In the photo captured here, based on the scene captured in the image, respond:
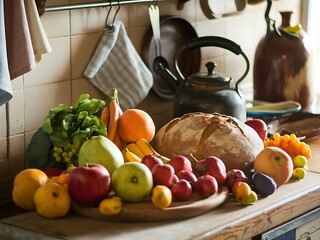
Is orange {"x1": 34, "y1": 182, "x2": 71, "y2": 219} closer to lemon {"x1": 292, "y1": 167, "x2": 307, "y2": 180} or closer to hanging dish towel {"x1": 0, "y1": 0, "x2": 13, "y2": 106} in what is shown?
hanging dish towel {"x1": 0, "y1": 0, "x2": 13, "y2": 106}

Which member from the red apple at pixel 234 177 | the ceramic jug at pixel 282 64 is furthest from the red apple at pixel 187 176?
the ceramic jug at pixel 282 64

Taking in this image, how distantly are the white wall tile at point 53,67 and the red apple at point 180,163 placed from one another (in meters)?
0.48

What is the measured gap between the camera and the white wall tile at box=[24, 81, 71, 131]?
234 cm

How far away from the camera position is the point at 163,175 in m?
1.99

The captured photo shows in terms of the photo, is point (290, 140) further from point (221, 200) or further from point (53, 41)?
point (53, 41)

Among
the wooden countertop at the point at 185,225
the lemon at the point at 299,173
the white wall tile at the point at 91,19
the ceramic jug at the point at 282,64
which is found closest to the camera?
the wooden countertop at the point at 185,225

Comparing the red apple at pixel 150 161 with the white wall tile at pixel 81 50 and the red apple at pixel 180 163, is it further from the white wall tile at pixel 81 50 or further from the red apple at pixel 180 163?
the white wall tile at pixel 81 50

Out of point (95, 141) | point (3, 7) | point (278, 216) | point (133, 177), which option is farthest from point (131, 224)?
point (3, 7)

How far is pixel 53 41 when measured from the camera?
2377mm

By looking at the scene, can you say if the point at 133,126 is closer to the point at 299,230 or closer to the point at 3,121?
the point at 3,121

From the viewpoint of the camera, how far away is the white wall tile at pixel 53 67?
234 cm

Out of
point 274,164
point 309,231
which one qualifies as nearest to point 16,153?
point 274,164

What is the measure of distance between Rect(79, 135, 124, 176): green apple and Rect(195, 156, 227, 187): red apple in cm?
20

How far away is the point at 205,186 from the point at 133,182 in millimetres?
186
